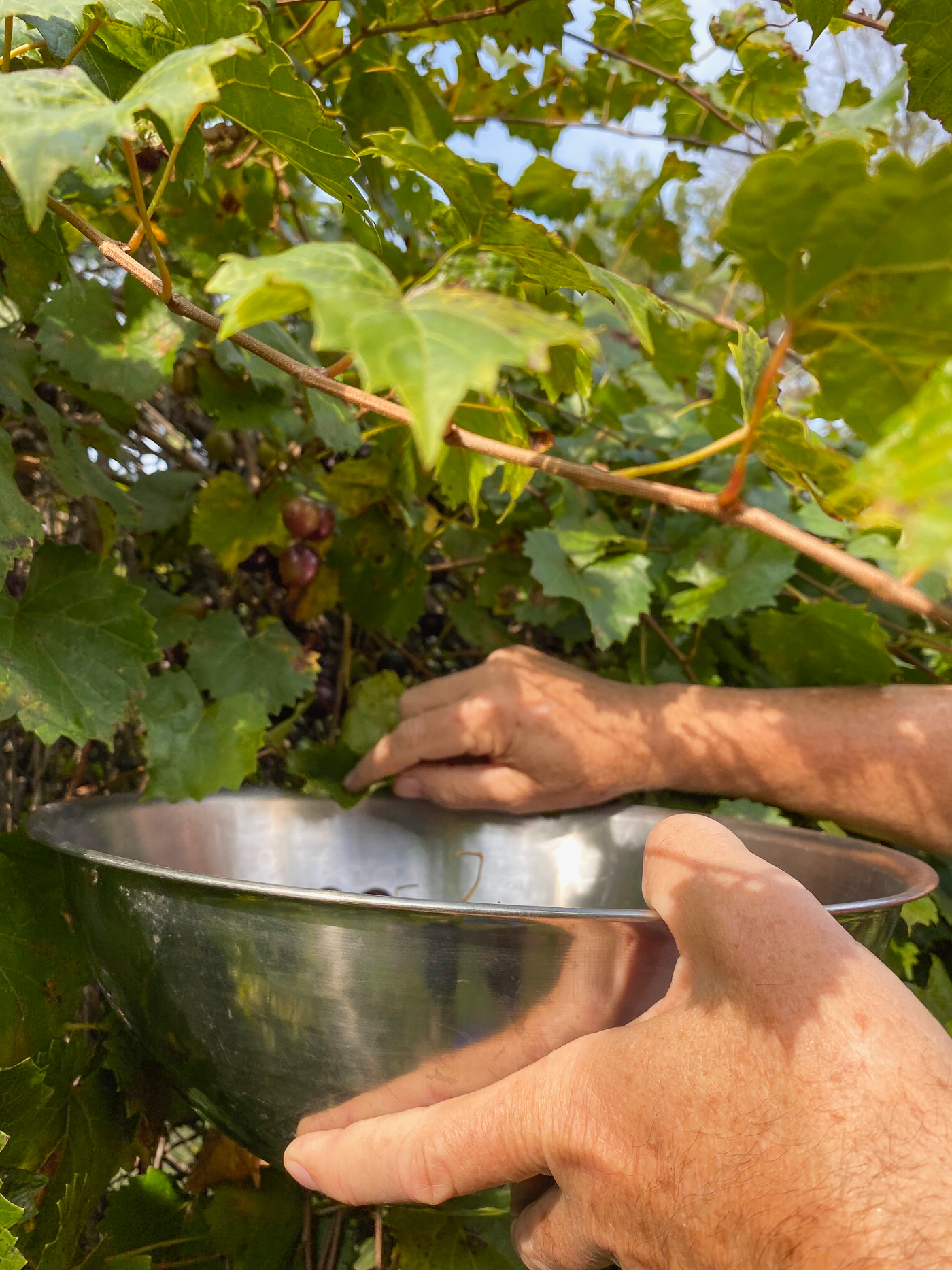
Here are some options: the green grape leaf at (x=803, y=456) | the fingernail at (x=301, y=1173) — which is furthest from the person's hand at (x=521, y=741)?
the green grape leaf at (x=803, y=456)

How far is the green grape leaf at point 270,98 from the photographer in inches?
14.3

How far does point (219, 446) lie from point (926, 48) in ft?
1.92

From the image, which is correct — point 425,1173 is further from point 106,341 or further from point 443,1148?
point 106,341

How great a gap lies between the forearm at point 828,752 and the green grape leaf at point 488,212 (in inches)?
16.8

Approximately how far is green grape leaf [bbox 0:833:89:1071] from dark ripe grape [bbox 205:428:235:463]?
1.22 ft

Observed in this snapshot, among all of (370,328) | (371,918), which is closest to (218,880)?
(371,918)

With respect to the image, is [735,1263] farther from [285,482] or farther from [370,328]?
[285,482]

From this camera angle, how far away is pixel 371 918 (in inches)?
15.4

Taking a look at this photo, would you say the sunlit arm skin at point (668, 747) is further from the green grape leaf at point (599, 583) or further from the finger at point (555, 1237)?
the finger at point (555, 1237)

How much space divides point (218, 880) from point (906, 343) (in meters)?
0.34

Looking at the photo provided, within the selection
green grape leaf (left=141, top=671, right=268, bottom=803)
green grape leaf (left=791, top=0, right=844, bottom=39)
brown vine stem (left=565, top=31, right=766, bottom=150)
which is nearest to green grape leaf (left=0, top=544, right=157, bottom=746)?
green grape leaf (left=141, top=671, right=268, bottom=803)

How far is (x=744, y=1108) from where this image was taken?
33 cm

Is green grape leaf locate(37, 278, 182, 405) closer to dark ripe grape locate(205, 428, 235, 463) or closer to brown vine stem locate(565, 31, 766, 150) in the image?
dark ripe grape locate(205, 428, 235, 463)

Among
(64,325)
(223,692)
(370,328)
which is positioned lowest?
(223,692)
